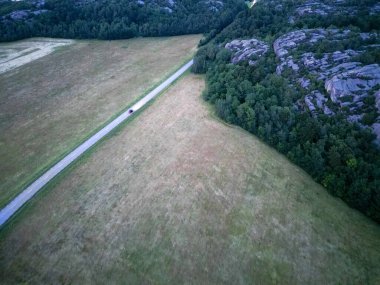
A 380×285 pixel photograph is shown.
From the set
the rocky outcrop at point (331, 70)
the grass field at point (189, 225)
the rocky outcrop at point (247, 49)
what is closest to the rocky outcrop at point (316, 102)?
the rocky outcrop at point (331, 70)

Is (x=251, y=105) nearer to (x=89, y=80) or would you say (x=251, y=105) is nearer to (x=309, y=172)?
(x=309, y=172)

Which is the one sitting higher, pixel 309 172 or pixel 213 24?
pixel 213 24

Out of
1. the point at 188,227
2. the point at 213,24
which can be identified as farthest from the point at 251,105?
the point at 213,24

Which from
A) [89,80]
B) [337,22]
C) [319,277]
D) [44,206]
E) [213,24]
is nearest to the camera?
[319,277]

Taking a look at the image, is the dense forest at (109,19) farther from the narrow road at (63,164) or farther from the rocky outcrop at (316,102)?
the rocky outcrop at (316,102)

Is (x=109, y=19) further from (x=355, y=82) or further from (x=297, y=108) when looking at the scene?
(x=355, y=82)

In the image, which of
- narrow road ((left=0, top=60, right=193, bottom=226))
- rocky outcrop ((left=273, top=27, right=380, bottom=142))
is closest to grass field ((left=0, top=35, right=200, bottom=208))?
narrow road ((left=0, top=60, right=193, bottom=226))

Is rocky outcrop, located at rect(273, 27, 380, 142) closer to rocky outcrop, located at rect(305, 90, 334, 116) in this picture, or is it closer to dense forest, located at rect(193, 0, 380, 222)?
rocky outcrop, located at rect(305, 90, 334, 116)
